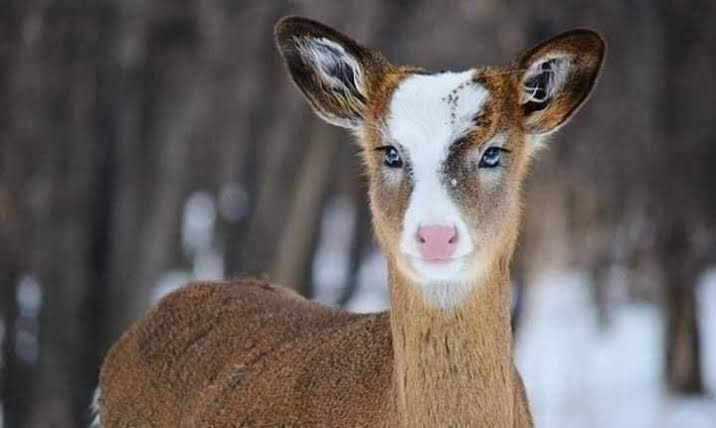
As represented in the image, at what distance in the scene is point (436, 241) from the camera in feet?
21.7

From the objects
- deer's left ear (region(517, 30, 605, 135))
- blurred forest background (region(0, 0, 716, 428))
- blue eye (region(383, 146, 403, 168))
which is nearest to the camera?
blue eye (region(383, 146, 403, 168))

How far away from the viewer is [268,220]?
21984 mm

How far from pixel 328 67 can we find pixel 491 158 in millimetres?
995

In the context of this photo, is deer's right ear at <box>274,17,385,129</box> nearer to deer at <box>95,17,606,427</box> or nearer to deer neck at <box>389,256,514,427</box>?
deer at <box>95,17,606,427</box>

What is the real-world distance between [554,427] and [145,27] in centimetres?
810

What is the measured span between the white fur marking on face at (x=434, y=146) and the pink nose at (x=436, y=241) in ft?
0.08

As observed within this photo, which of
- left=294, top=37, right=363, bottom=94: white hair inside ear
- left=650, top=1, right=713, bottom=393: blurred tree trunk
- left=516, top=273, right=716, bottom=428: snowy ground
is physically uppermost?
left=294, top=37, right=363, bottom=94: white hair inside ear

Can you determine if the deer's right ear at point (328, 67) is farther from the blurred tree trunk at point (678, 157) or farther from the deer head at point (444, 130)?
the blurred tree trunk at point (678, 157)

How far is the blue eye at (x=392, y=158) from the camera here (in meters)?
7.07

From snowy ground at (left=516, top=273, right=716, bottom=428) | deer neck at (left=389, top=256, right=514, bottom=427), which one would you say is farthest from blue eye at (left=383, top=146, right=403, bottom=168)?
snowy ground at (left=516, top=273, right=716, bottom=428)

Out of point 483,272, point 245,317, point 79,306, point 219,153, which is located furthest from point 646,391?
point 483,272

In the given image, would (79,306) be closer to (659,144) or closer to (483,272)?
(659,144)

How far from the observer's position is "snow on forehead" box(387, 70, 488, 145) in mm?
6984

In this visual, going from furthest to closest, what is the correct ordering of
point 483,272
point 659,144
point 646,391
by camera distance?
1. point 646,391
2. point 659,144
3. point 483,272
